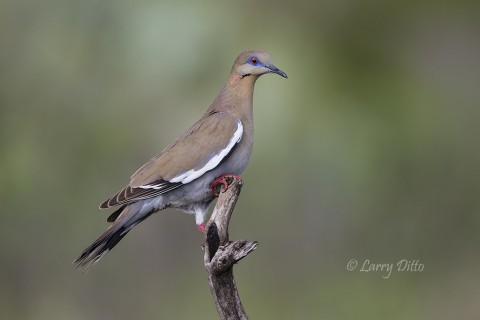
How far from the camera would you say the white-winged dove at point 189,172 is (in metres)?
5.71

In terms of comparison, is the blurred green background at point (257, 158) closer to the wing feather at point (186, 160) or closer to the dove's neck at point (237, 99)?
the dove's neck at point (237, 99)

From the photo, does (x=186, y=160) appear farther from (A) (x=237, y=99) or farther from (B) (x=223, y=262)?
(B) (x=223, y=262)

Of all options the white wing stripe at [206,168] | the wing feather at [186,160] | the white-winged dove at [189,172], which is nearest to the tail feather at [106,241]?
the white-winged dove at [189,172]

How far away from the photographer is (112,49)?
1036 centimetres

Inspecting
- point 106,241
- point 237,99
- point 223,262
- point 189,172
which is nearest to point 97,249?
point 106,241

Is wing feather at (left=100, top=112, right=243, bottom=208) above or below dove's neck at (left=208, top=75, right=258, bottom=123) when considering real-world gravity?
below

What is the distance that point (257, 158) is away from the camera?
9438 mm

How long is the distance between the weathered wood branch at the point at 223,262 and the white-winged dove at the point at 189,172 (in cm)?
68

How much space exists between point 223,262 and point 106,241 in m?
1.03

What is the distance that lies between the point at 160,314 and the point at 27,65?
3135 mm

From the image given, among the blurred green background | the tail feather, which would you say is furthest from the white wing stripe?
the blurred green background

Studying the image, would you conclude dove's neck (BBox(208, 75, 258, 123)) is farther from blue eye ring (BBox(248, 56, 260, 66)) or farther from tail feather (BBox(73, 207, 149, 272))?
tail feather (BBox(73, 207, 149, 272))

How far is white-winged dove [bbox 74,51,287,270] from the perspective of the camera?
5.71m

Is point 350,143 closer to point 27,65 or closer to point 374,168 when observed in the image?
point 374,168
